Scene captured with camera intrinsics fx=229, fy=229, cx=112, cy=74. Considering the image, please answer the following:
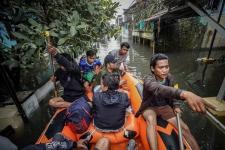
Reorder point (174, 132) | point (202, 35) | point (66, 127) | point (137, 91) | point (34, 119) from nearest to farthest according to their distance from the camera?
point (174, 132) → point (66, 127) → point (137, 91) → point (34, 119) → point (202, 35)

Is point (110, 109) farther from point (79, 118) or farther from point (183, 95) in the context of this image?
point (183, 95)

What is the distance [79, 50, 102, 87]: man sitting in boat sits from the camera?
6176 millimetres

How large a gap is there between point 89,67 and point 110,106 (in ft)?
10.7

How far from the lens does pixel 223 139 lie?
5766 mm

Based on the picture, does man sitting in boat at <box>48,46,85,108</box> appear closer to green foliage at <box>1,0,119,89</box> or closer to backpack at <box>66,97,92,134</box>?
green foliage at <box>1,0,119,89</box>

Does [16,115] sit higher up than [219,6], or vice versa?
[219,6]

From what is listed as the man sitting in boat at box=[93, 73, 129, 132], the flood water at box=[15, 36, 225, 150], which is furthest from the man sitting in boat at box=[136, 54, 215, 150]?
the flood water at box=[15, 36, 225, 150]

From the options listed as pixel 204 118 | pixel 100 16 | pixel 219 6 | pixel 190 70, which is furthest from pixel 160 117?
pixel 190 70

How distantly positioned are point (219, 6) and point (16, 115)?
7.57 metres

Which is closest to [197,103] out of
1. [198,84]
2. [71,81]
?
[71,81]

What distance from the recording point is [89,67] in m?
6.92

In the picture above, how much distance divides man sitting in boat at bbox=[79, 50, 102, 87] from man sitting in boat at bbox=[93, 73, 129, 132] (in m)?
2.17

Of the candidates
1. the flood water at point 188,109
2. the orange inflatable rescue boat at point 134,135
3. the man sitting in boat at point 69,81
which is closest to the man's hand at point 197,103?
the orange inflatable rescue boat at point 134,135

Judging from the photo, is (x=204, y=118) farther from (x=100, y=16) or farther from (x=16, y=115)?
(x=16, y=115)
